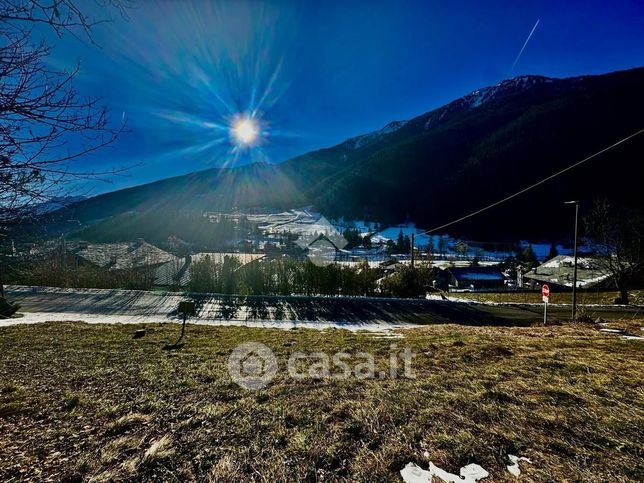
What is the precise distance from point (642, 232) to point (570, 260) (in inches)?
732

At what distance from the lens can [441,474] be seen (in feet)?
5.73

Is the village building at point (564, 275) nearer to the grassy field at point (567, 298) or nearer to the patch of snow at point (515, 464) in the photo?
the grassy field at point (567, 298)

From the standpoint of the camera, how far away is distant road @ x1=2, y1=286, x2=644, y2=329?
46.3ft

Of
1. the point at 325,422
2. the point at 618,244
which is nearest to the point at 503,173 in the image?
the point at 618,244

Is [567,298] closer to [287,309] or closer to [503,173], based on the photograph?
[287,309]

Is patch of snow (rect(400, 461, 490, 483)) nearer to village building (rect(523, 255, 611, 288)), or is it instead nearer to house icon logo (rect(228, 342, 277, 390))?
house icon logo (rect(228, 342, 277, 390))

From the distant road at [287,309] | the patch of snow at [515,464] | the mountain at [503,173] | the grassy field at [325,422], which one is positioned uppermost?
the mountain at [503,173]

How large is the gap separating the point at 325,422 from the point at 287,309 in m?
15.0

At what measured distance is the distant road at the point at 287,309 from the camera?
14102 millimetres

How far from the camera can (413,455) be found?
6.35ft

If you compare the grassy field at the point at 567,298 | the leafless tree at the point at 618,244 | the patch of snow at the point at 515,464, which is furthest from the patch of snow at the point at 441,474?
the leafless tree at the point at 618,244

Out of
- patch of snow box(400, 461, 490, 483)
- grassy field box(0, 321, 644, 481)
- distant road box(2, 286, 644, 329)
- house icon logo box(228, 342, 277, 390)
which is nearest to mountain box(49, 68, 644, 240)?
distant road box(2, 286, 644, 329)

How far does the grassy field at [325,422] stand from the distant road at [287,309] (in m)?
9.85

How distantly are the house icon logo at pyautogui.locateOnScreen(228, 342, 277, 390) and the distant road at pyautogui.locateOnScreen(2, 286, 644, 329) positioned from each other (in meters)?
8.17
